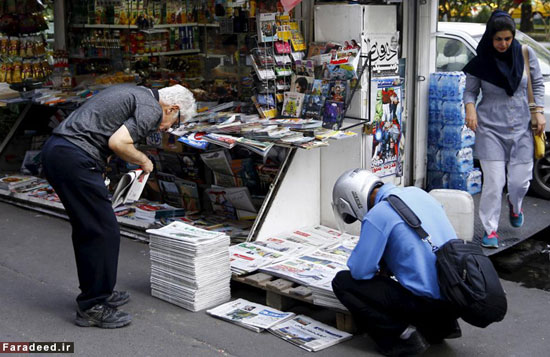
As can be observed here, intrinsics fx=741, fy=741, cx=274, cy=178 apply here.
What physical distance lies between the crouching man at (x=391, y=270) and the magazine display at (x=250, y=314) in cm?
53

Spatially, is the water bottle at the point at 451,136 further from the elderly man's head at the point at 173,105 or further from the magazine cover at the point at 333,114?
the elderly man's head at the point at 173,105

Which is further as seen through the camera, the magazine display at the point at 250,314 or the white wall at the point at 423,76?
the white wall at the point at 423,76

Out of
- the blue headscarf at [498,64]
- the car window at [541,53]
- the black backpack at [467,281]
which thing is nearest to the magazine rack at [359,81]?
the blue headscarf at [498,64]

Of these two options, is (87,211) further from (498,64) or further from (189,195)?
(498,64)

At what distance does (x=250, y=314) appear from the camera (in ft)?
14.4

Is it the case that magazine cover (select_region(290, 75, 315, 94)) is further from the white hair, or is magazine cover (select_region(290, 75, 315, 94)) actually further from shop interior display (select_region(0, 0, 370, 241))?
the white hair

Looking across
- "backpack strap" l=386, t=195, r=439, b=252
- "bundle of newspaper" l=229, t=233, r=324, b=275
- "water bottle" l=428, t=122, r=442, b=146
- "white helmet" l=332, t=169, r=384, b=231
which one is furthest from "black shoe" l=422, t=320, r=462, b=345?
"water bottle" l=428, t=122, r=442, b=146

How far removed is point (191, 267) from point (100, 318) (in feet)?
1.93

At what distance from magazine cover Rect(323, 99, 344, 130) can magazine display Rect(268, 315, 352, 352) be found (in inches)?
69.9

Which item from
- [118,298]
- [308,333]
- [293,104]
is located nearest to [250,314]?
[308,333]

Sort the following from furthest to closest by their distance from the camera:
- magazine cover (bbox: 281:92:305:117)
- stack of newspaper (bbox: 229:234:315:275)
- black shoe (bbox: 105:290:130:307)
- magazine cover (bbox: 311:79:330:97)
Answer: magazine cover (bbox: 281:92:305:117), magazine cover (bbox: 311:79:330:97), stack of newspaper (bbox: 229:234:315:275), black shoe (bbox: 105:290:130:307)

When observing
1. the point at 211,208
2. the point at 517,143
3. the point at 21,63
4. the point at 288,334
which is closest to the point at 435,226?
the point at 288,334

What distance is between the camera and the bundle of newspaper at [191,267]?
4363mm

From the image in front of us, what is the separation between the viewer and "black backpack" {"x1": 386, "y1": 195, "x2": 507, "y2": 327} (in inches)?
139
